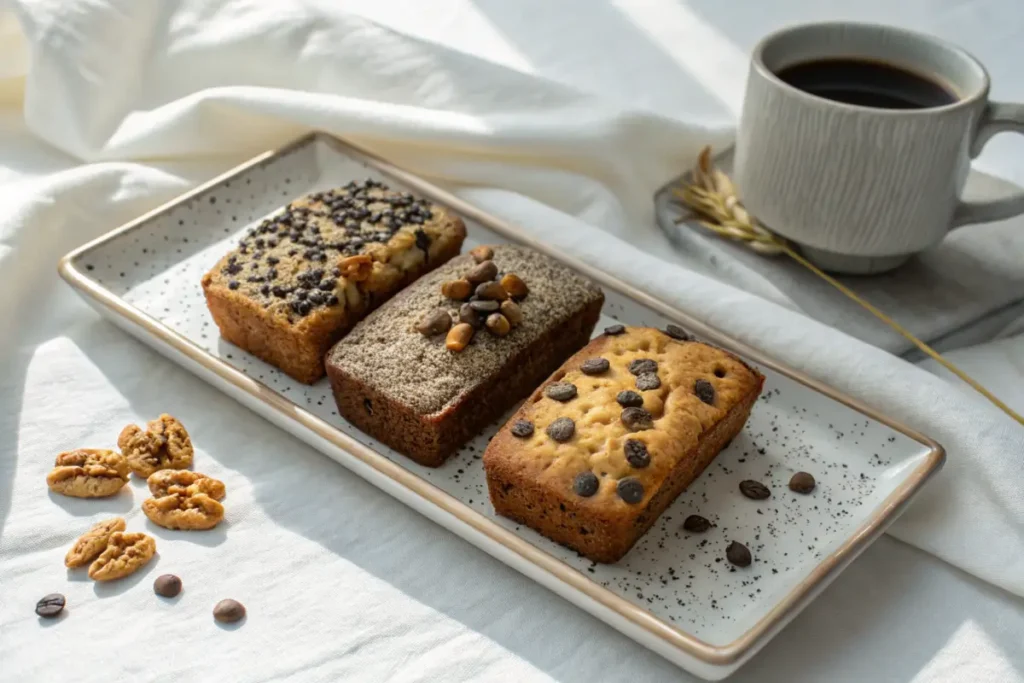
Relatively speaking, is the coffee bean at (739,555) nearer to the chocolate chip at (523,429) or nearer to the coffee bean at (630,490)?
the coffee bean at (630,490)

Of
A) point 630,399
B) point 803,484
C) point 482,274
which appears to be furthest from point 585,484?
point 482,274

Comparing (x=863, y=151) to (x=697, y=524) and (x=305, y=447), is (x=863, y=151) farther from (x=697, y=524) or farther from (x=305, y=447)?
(x=305, y=447)

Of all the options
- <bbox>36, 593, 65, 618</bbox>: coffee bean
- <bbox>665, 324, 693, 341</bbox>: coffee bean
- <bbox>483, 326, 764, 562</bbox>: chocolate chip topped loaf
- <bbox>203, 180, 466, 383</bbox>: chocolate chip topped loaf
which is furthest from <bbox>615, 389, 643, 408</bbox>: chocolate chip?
<bbox>36, 593, 65, 618</bbox>: coffee bean

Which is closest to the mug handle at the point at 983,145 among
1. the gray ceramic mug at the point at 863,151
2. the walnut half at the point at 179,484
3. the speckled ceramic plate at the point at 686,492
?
the gray ceramic mug at the point at 863,151

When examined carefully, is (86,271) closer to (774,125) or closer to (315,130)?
(315,130)

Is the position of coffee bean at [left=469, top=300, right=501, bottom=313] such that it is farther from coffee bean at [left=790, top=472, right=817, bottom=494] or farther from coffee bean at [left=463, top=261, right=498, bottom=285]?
coffee bean at [left=790, top=472, right=817, bottom=494]

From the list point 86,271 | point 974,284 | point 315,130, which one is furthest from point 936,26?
point 86,271
